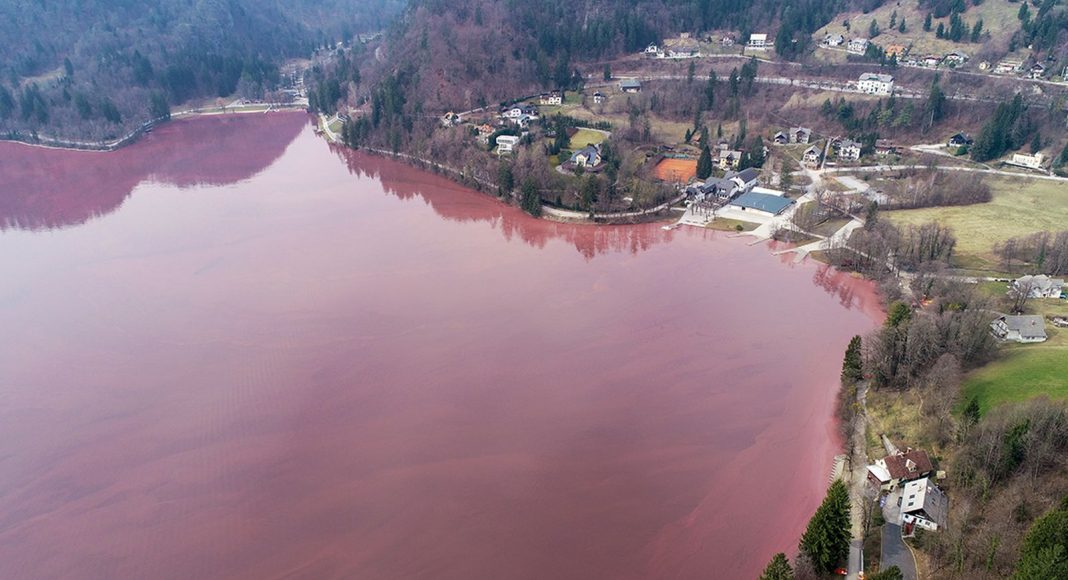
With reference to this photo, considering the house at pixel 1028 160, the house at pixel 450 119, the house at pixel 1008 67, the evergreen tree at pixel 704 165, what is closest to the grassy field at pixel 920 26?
the house at pixel 1008 67

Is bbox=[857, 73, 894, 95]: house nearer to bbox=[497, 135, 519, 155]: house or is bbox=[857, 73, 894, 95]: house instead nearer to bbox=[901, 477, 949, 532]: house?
bbox=[497, 135, 519, 155]: house

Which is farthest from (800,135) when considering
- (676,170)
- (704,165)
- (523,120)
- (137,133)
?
(137,133)

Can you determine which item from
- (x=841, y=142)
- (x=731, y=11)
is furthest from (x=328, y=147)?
(x=731, y=11)

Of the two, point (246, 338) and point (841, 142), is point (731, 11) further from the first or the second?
point (246, 338)

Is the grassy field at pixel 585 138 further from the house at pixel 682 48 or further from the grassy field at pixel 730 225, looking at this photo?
the house at pixel 682 48

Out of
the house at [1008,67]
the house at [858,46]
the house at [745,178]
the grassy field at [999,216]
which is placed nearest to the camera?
the grassy field at [999,216]

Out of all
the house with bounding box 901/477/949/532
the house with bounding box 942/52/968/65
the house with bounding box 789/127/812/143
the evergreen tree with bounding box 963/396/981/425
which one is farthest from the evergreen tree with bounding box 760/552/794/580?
the house with bounding box 942/52/968/65

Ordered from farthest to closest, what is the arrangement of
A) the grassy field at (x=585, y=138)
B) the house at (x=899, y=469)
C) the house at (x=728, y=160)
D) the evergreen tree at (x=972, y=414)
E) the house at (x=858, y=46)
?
the house at (x=858, y=46) < the grassy field at (x=585, y=138) < the house at (x=728, y=160) < the evergreen tree at (x=972, y=414) < the house at (x=899, y=469)
